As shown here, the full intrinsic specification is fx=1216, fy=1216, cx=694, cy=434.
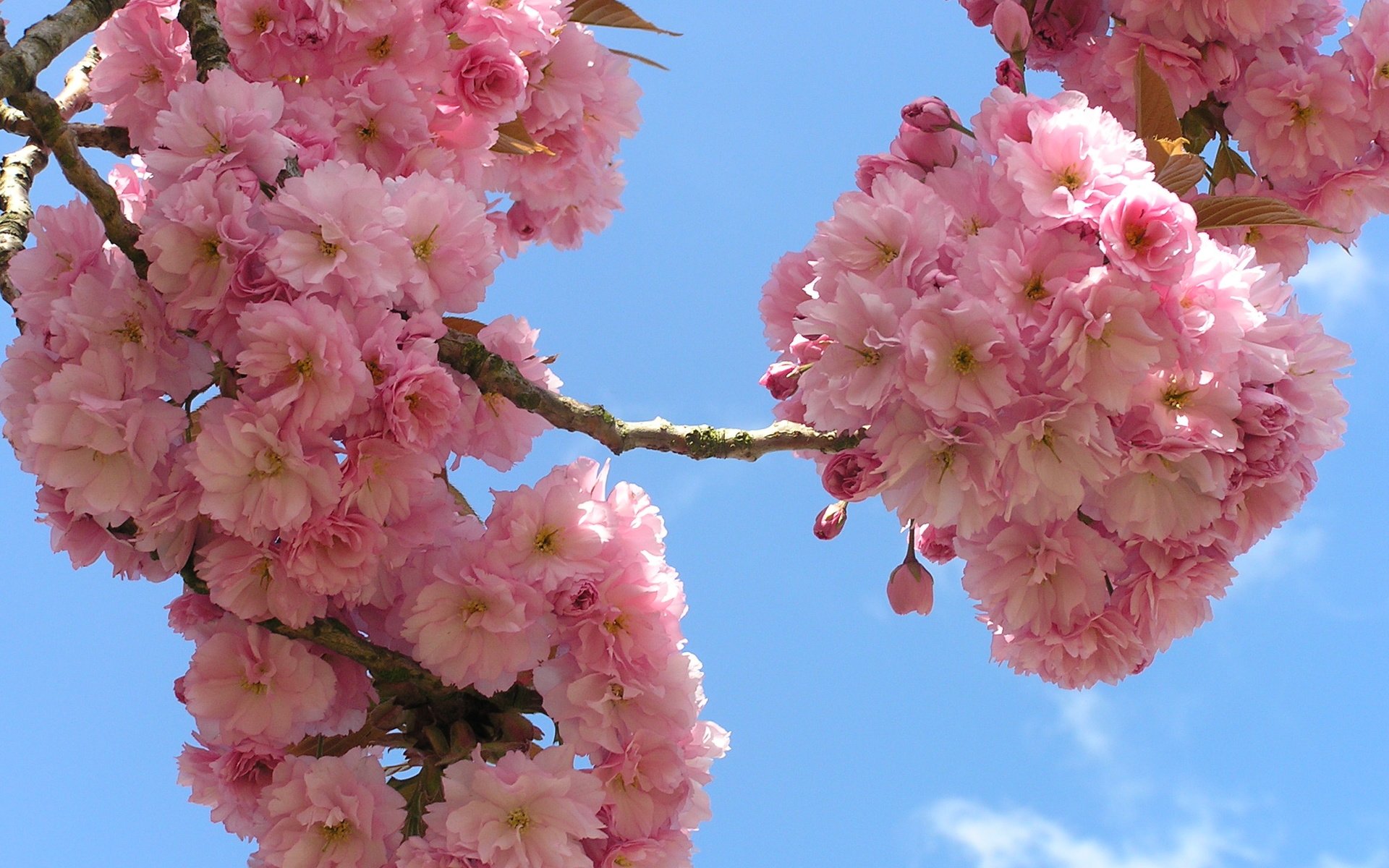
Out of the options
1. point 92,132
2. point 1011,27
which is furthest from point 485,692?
point 1011,27

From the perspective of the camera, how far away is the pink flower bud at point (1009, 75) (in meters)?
2.50

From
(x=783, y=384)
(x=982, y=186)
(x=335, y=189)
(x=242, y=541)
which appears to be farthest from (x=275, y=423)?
(x=982, y=186)

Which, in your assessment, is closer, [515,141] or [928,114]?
[928,114]

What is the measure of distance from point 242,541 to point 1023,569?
1.33 m

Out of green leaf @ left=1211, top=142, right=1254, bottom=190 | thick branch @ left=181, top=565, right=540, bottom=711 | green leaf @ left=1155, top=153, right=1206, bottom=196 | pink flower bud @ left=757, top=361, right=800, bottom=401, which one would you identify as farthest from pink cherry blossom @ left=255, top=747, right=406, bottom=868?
green leaf @ left=1211, top=142, right=1254, bottom=190

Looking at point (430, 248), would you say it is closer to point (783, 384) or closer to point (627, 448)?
point (627, 448)

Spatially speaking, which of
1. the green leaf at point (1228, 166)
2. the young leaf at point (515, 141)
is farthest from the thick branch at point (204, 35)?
the green leaf at point (1228, 166)

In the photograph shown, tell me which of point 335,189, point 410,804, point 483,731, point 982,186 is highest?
point 982,186

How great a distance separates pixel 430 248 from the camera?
208 centimetres

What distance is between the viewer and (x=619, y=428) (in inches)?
85.2

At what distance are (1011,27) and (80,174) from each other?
1919mm

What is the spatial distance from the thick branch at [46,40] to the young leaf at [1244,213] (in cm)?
206

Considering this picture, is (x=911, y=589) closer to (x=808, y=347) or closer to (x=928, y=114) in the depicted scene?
(x=808, y=347)

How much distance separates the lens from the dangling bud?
254 cm
